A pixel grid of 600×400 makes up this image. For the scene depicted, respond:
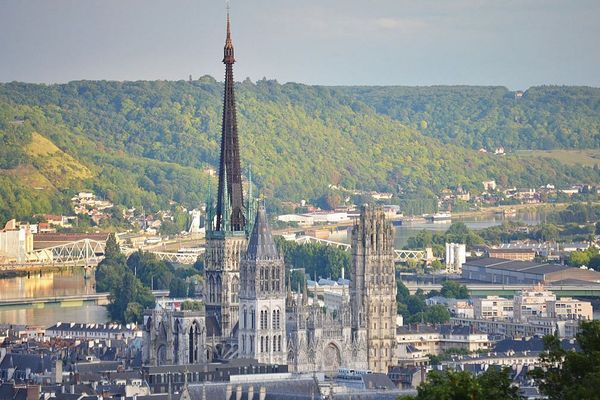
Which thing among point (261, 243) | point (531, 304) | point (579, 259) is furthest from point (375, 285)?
point (579, 259)

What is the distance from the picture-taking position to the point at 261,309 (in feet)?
294

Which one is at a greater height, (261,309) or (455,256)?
(455,256)

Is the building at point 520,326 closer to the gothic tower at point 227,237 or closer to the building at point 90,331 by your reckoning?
the building at point 90,331

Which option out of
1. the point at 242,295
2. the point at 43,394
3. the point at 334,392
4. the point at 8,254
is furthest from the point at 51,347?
the point at 8,254

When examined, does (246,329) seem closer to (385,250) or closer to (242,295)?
(242,295)

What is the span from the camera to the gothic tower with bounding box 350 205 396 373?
96.5 meters

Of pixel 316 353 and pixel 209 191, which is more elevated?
pixel 209 191

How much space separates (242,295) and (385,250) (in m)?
9.85

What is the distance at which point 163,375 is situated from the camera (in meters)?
83.9

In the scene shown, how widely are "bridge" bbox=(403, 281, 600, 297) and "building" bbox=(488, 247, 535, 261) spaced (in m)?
24.6

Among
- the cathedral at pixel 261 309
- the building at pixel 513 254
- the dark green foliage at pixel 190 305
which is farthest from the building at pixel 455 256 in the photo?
the cathedral at pixel 261 309

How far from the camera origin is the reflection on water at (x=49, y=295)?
135m

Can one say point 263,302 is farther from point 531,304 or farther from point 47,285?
point 47,285

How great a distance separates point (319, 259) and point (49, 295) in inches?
735
